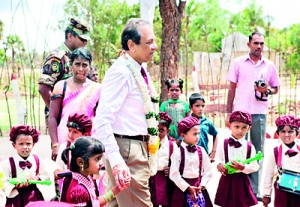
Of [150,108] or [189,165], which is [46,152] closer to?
[189,165]

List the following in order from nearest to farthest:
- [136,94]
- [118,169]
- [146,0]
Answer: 1. [118,169]
2. [136,94]
3. [146,0]

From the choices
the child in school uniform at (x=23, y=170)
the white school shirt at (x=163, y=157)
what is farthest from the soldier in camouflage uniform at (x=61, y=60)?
the white school shirt at (x=163, y=157)

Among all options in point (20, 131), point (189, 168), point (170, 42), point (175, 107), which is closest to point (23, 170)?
point (20, 131)

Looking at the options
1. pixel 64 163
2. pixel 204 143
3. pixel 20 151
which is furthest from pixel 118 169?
pixel 204 143

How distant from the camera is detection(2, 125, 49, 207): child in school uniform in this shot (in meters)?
4.29

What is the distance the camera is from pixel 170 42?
8.59m

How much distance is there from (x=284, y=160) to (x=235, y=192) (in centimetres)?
54

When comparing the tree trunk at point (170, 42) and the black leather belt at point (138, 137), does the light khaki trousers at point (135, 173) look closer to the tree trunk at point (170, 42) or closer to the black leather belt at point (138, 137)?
the black leather belt at point (138, 137)

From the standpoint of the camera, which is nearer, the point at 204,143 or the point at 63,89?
the point at 63,89

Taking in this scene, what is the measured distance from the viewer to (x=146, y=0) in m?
6.19

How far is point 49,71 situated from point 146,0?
6.85 feet

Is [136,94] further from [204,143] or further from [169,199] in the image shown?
[204,143]

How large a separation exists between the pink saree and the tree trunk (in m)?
4.32

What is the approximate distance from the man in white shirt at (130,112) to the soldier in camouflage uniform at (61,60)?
4.03 ft
